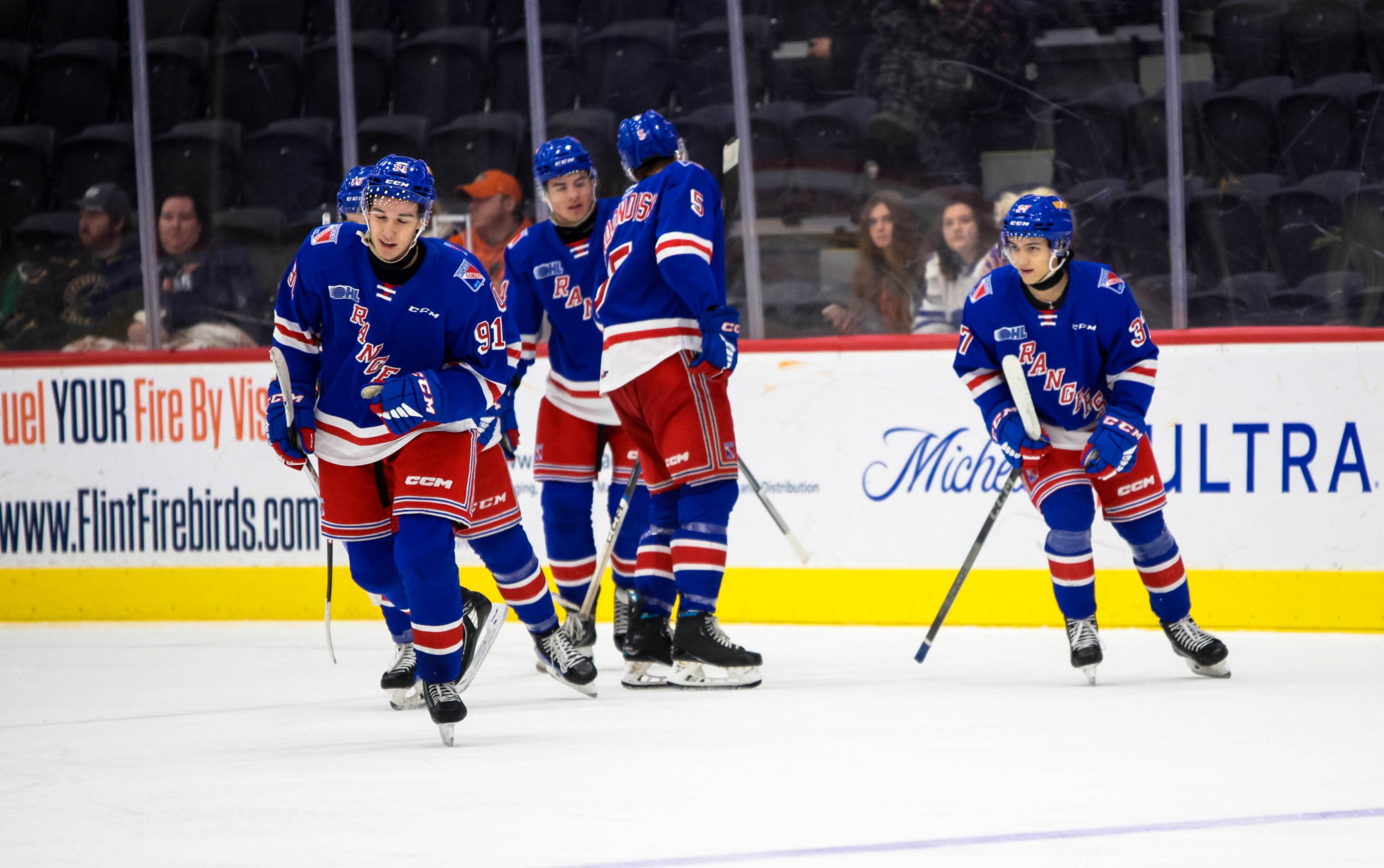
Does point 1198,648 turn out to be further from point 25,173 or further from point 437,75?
point 25,173

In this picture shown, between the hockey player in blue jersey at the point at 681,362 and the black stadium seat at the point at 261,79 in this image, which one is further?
the black stadium seat at the point at 261,79

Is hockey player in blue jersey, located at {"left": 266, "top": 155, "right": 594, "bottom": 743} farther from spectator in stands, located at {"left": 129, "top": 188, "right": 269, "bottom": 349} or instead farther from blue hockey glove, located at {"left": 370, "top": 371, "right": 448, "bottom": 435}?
spectator in stands, located at {"left": 129, "top": 188, "right": 269, "bottom": 349}

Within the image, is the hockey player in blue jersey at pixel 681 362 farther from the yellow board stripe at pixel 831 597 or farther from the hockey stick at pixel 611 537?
the yellow board stripe at pixel 831 597

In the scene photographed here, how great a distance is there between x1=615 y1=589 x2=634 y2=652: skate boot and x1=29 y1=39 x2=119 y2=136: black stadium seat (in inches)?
121

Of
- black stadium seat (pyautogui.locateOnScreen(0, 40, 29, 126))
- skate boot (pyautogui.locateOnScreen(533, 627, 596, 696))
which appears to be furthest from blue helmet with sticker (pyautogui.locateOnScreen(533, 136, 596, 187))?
black stadium seat (pyautogui.locateOnScreen(0, 40, 29, 126))

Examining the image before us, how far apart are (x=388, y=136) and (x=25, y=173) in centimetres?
150

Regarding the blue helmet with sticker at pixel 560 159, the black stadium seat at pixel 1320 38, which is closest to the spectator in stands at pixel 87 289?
the blue helmet with sticker at pixel 560 159

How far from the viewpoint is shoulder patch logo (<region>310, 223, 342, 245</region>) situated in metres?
3.46

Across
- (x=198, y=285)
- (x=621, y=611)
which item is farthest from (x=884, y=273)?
(x=198, y=285)

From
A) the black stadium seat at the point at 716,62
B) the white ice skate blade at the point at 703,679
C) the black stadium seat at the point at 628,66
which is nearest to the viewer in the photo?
the white ice skate blade at the point at 703,679

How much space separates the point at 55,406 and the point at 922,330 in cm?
320

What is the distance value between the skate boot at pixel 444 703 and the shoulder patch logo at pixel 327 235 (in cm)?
96

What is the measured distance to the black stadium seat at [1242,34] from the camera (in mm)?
5398

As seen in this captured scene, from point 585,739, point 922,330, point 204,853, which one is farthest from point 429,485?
point 922,330
